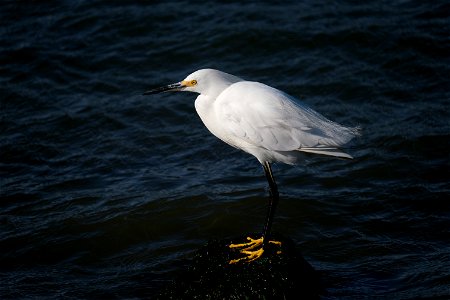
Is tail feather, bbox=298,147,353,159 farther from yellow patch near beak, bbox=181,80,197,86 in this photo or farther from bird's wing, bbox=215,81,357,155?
yellow patch near beak, bbox=181,80,197,86

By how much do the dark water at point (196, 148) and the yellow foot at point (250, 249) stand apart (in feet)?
2.41

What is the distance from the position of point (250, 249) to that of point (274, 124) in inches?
40.7

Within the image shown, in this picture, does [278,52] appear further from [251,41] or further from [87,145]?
[87,145]

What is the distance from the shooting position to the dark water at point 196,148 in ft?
21.5

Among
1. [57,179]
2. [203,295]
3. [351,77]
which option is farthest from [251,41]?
[203,295]

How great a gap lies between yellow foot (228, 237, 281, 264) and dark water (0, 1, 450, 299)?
0.73m

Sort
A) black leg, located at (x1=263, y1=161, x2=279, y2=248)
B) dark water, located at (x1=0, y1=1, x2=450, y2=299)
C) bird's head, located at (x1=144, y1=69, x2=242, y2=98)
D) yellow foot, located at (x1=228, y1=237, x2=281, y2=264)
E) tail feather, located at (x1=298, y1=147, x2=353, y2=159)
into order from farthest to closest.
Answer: dark water, located at (x1=0, y1=1, x2=450, y2=299) → bird's head, located at (x1=144, y1=69, x2=242, y2=98) → black leg, located at (x1=263, y1=161, x2=279, y2=248) → tail feather, located at (x1=298, y1=147, x2=353, y2=159) → yellow foot, located at (x1=228, y1=237, x2=281, y2=264)

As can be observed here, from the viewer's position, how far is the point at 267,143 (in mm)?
5508

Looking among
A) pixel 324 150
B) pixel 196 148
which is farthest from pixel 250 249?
pixel 196 148

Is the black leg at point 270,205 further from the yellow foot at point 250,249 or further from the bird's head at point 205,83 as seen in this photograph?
the bird's head at point 205,83

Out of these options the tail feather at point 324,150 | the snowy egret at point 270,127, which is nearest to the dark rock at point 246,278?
the snowy egret at point 270,127

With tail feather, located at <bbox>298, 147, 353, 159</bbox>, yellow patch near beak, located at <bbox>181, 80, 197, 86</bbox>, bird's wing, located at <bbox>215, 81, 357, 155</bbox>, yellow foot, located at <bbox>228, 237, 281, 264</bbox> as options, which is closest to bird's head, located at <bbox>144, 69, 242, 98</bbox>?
yellow patch near beak, located at <bbox>181, 80, 197, 86</bbox>

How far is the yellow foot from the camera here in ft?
17.3

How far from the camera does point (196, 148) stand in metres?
8.81
